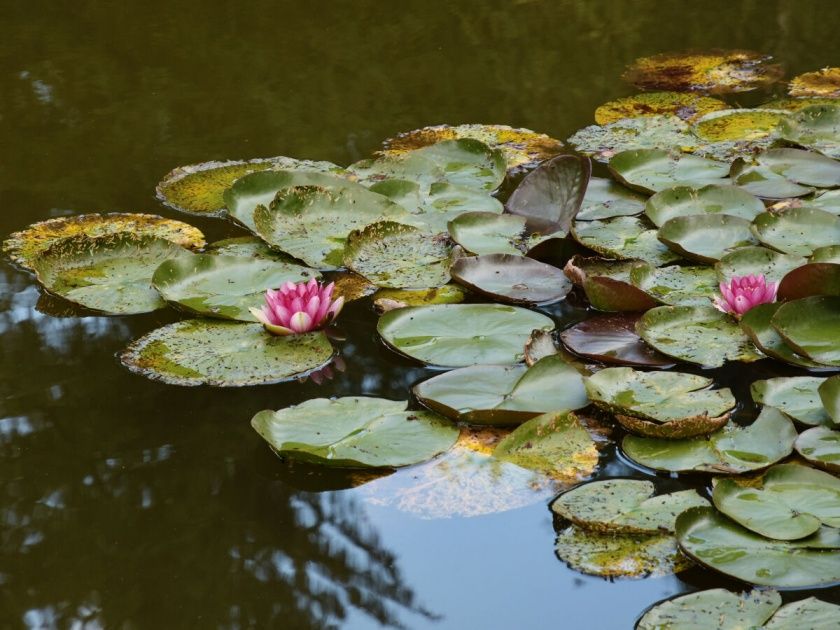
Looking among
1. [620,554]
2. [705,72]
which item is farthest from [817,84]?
[620,554]

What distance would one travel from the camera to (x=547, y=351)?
2320 mm

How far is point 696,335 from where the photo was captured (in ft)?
7.85

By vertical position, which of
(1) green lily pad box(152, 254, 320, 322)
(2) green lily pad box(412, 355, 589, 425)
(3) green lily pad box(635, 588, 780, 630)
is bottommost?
(3) green lily pad box(635, 588, 780, 630)

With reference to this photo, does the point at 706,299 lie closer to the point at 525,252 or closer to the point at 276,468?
the point at 525,252

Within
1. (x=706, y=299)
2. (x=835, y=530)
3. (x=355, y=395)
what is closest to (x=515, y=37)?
(x=706, y=299)

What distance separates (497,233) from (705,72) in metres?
1.91

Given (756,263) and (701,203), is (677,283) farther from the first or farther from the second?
(701,203)

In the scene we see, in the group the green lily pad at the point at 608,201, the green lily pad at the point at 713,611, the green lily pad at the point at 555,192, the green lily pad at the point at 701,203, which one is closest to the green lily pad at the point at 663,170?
the green lily pad at the point at 608,201

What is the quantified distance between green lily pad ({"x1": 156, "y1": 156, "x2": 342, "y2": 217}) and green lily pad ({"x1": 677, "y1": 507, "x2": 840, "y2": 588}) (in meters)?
1.93

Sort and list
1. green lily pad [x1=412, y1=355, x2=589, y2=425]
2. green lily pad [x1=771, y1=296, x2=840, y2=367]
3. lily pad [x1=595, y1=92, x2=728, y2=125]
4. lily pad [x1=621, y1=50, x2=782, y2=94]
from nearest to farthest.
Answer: green lily pad [x1=412, y1=355, x2=589, y2=425]
green lily pad [x1=771, y1=296, x2=840, y2=367]
lily pad [x1=595, y1=92, x2=728, y2=125]
lily pad [x1=621, y1=50, x2=782, y2=94]

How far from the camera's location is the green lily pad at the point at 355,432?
6.70 ft

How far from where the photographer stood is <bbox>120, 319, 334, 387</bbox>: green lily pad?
2.34 m

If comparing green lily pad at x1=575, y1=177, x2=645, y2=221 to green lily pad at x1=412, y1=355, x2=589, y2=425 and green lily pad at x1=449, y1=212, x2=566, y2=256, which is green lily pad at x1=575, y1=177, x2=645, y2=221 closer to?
green lily pad at x1=449, y1=212, x2=566, y2=256

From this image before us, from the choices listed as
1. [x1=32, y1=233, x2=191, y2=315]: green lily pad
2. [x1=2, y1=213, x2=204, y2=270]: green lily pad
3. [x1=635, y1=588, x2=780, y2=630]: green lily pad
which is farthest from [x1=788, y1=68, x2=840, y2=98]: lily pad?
[x1=635, y1=588, x2=780, y2=630]: green lily pad
